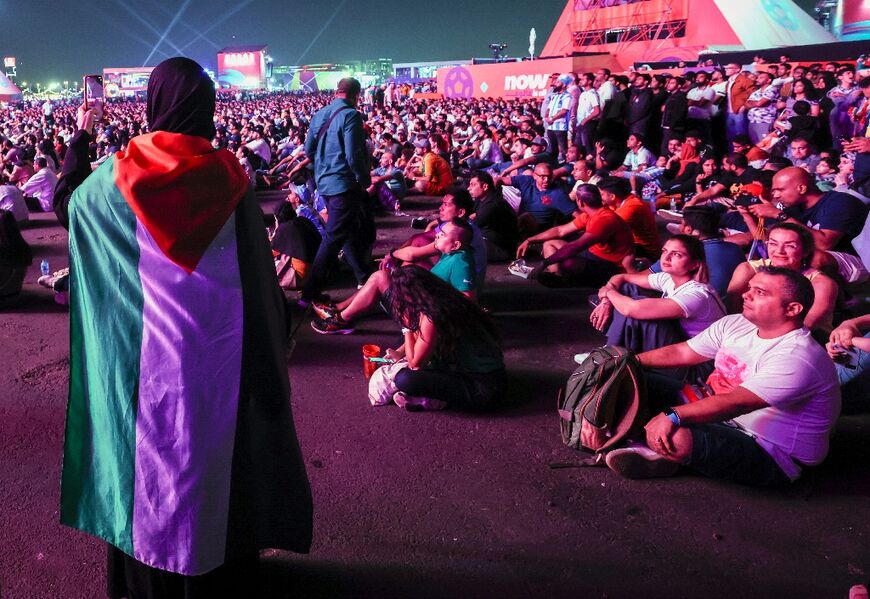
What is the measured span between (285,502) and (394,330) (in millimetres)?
3418

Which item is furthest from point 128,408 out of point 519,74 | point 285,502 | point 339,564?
point 519,74

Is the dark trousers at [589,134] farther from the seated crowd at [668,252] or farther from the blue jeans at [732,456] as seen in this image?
the blue jeans at [732,456]

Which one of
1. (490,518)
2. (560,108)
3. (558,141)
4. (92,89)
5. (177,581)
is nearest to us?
(177,581)

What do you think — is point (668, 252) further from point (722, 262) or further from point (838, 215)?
point (838, 215)

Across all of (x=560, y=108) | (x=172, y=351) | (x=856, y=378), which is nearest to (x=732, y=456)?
(x=856, y=378)

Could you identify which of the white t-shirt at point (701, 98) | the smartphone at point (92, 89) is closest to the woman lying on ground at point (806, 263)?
the smartphone at point (92, 89)

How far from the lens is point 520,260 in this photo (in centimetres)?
729

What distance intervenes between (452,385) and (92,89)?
14.1ft

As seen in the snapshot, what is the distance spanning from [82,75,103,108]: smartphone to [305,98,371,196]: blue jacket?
1.81 m

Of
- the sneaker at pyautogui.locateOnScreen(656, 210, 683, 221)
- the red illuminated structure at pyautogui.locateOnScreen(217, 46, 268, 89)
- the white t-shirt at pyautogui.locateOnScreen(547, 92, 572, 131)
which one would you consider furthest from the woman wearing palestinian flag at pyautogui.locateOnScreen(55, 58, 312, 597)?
the red illuminated structure at pyautogui.locateOnScreen(217, 46, 268, 89)

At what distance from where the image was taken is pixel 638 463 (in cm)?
336

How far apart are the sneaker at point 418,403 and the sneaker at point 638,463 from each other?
3.51 feet

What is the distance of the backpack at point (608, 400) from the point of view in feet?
11.1

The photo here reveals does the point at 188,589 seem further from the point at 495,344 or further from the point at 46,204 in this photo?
the point at 46,204
